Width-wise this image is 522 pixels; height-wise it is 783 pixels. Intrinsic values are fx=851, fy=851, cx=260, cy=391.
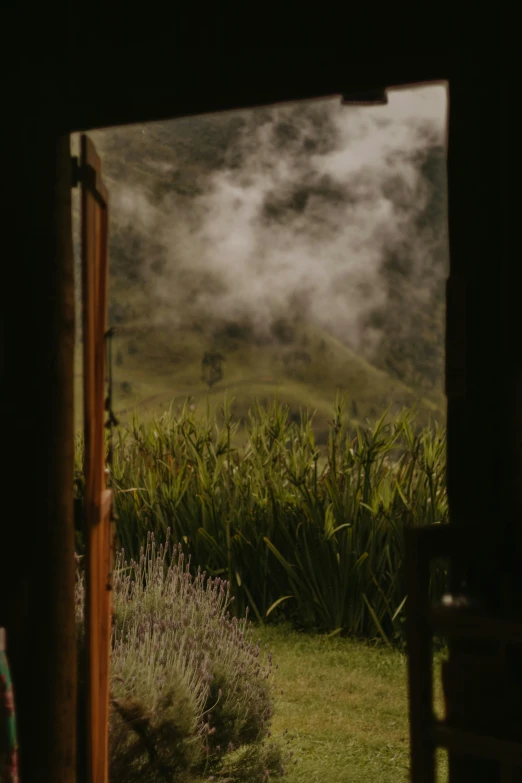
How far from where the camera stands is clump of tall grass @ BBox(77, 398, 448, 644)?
573 centimetres

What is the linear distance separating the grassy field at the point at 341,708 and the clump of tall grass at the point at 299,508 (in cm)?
32

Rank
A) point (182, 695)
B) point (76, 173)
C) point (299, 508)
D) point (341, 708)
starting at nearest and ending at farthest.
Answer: point (76, 173)
point (182, 695)
point (341, 708)
point (299, 508)

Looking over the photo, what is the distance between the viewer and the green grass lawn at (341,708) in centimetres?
381

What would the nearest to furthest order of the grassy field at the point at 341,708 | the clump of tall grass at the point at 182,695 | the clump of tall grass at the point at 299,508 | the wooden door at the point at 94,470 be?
the wooden door at the point at 94,470 < the clump of tall grass at the point at 182,695 < the grassy field at the point at 341,708 < the clump of tall grass at the point at 299,508

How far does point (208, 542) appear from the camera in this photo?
6.12 meters

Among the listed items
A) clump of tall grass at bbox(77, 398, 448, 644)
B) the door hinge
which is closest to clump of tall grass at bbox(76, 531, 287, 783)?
the door hinge

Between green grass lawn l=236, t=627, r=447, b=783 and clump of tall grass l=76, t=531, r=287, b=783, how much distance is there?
390mm

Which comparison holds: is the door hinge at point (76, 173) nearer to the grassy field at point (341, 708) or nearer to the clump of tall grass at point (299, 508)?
the grassy field at point (341, 708)

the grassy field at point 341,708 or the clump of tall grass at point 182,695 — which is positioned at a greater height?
the clump of tall grass at point 182,695

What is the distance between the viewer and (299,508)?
19.4ft

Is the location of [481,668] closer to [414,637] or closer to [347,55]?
[414,637]

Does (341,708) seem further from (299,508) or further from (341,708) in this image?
(299,508)

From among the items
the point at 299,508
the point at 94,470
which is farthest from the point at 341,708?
the point at 94,470

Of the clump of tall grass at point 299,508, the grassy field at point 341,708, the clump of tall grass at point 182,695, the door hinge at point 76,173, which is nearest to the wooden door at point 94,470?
the door hinge at point 76,173
